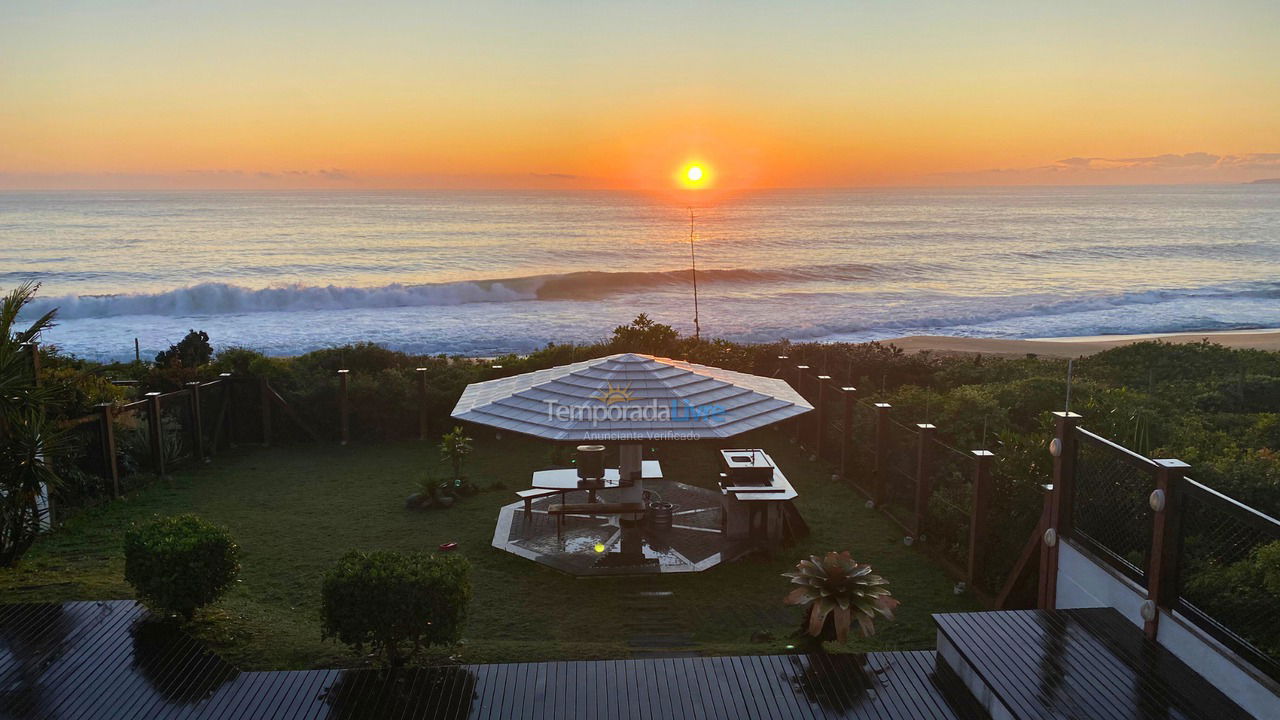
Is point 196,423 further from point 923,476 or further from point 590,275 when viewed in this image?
point 590,275

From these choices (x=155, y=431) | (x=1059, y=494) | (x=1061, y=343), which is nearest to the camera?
(x=1059, y=494)

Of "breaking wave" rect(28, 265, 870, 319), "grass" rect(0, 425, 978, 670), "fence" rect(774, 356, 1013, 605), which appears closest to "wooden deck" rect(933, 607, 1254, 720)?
"grass" rect(0, 425, 978, 670)

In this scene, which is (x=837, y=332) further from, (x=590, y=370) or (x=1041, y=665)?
(x=1041, y=665)

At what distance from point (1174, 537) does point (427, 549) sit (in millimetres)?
6960

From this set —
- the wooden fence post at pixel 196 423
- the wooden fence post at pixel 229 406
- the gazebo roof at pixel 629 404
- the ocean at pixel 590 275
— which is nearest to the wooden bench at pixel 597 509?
the gazebo roof at pixel 629 404

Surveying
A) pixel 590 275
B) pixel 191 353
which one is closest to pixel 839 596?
pixel 191 353

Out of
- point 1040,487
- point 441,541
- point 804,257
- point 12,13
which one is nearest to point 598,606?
point 441,541

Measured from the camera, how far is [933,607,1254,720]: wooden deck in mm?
4668

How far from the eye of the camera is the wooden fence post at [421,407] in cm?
1370

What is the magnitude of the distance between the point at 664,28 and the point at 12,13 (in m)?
21.8

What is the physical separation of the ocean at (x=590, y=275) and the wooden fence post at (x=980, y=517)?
79.1 ft

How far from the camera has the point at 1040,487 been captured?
298 inches

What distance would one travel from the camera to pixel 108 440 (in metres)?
10.4

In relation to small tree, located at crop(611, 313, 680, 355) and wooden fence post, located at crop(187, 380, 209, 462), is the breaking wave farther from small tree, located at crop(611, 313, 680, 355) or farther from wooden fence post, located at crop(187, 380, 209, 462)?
wooden fence post, located at crop(187, 380, 209, 462)
